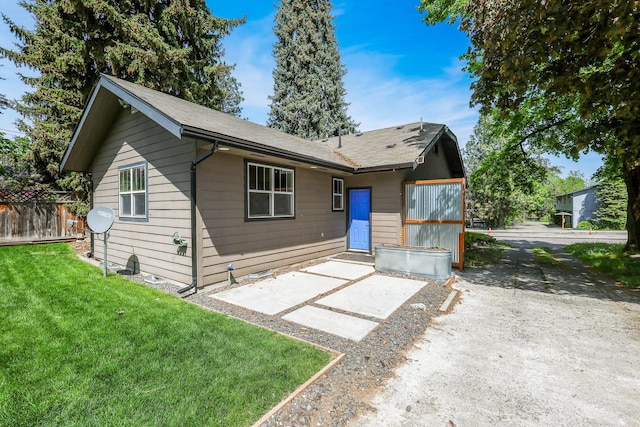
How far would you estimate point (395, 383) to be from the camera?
8.42 ft

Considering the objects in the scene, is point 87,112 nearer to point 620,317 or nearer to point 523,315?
point 523,315

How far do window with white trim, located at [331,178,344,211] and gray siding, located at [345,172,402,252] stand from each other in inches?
Result: 24.1

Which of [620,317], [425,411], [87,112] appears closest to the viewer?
[425,411]

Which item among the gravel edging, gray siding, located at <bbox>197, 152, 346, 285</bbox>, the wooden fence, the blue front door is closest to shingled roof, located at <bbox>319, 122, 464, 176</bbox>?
the blue front door

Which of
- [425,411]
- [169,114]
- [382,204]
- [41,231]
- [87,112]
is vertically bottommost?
[425,411]

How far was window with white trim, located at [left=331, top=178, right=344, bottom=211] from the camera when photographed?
902 cm

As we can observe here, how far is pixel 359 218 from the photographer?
9.29 meters

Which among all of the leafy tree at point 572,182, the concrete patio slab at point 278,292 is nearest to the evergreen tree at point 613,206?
the concrete patio slab at point 278,292

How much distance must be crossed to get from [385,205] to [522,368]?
19.9 feet

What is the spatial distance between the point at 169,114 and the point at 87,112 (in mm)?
3527

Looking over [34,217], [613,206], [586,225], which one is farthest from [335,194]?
[586,225]

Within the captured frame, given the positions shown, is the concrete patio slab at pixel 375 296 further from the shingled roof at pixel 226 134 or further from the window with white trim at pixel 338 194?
the window with white trim at pixel 338 194

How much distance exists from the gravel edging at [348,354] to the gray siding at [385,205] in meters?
3.27

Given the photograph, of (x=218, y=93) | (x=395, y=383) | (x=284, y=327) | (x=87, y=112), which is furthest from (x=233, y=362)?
(x=218, y=93)
